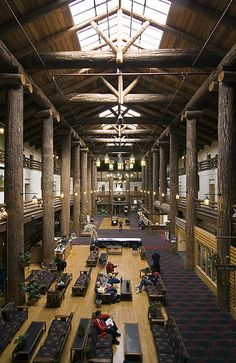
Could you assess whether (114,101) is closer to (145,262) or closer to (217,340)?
(145,262)

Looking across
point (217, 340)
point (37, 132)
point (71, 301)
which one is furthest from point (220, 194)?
point (37, 132)

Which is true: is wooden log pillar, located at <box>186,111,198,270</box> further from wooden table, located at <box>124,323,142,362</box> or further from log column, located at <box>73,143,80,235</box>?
log column, located at <box>73,143,80,235</box>

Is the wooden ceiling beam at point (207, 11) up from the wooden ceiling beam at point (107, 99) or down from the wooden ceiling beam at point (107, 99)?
up

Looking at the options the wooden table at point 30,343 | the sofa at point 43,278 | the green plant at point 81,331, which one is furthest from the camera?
the sofa at point 43,278

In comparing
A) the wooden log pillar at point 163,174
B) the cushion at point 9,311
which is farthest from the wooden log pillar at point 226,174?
the wooden log pillar at point 163,174

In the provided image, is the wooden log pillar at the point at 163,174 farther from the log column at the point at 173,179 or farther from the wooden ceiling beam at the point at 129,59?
the wooden ceiling beam at the point at 129,59

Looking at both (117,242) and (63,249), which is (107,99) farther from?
(117,242)

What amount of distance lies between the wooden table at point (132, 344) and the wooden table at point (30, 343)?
95.1 inches

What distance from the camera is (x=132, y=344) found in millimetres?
7570

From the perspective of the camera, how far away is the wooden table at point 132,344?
7.16 metres

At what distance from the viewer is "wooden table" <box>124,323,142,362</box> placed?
23.5 ft

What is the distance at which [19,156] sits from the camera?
34.7ft

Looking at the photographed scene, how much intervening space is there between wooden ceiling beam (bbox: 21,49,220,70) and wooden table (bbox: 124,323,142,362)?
31.0 ft

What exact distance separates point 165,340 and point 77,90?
14.9 m
